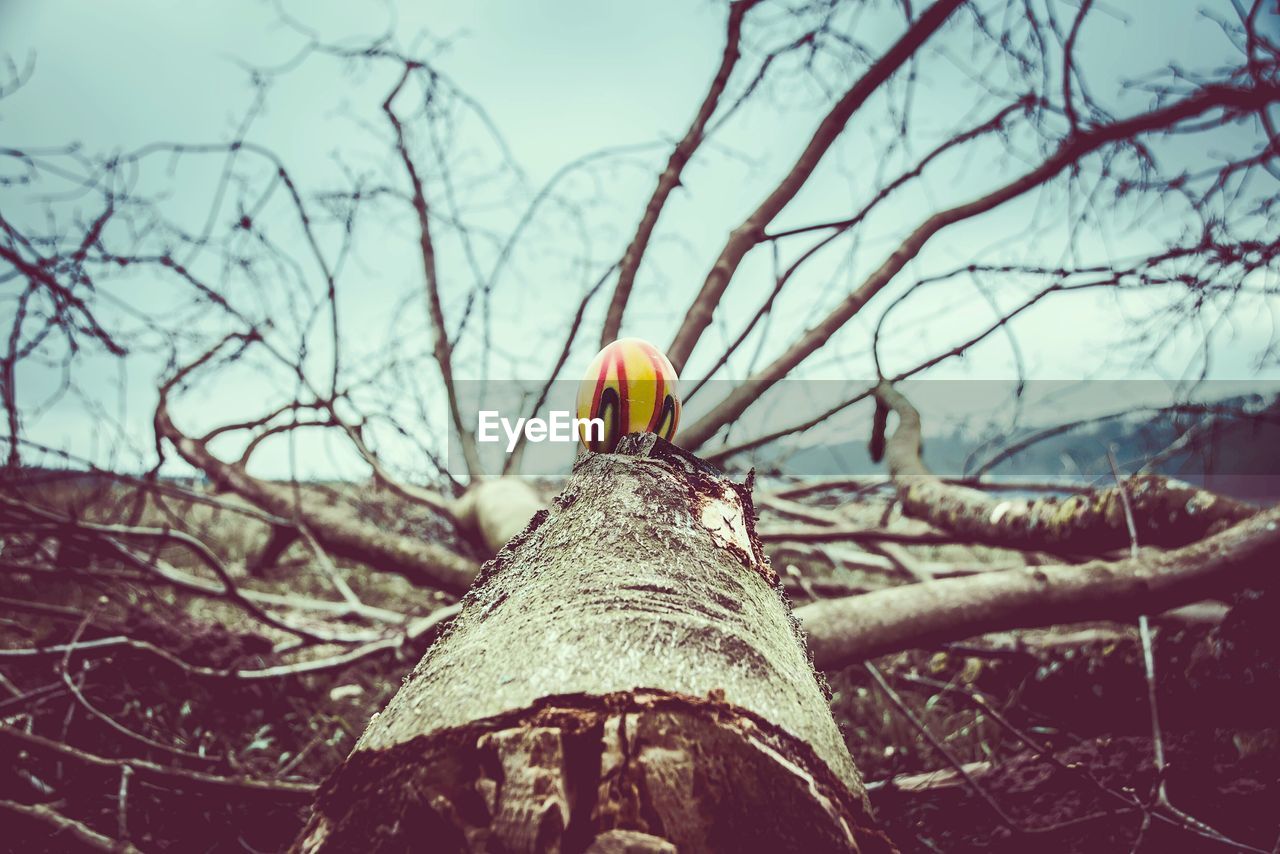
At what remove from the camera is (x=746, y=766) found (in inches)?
25.2

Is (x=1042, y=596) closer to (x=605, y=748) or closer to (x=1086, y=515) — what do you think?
(x=1086, y=515)

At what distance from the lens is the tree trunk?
0.60 meters

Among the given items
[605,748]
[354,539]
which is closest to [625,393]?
[605,748]

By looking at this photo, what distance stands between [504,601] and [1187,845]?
1.61 meters

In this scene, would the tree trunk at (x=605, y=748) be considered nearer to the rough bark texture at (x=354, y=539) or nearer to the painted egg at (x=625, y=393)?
the painted egg at (x=625, y=393)

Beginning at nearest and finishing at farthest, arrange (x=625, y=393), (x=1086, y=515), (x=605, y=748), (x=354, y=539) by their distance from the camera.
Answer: (x=605, y=748) < (x=625, y=393) < (x=1086, y=515) < (x=354, y=539)

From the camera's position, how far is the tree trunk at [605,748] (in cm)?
60

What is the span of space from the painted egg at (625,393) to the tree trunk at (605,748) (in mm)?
1057

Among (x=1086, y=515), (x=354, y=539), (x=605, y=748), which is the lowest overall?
(x=605, y=748)

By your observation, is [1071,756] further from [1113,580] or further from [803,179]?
[803,179]

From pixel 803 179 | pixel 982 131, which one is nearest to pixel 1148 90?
pixel 982 131

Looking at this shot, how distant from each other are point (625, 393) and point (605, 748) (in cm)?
132

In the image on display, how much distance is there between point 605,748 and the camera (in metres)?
0.63

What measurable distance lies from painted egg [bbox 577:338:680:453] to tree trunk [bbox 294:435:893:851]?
41.6 inches
